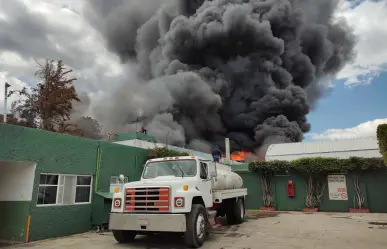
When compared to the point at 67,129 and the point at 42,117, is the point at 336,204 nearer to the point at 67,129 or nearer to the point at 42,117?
the point at 67,129

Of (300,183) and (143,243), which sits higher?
(300,183)

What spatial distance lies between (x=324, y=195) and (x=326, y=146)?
14.3 m

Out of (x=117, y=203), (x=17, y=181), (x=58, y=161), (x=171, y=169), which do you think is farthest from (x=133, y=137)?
(x=117, y=203)

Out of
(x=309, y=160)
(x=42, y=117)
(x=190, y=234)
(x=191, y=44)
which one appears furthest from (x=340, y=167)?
(x=191, y=44)

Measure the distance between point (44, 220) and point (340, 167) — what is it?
1623 centimetres

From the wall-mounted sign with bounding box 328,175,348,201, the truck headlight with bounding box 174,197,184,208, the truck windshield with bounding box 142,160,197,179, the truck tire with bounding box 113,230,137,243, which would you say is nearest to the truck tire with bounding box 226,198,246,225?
the truck windshield with bounding box 142,160,197,179

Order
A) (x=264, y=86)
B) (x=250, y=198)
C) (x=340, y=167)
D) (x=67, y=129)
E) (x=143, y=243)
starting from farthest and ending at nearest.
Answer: (x=264, y=86) → (x=67, y=129) → (x=250, y=198) → (x=340, y=167) → (x=143, y=243)

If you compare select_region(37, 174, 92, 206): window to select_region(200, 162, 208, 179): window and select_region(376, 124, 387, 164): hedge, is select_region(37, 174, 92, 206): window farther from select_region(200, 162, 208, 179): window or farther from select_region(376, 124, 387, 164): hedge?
select_region(376, 124, 387, 164): hedge

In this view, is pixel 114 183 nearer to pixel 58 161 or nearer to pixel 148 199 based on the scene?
pixel 58 161

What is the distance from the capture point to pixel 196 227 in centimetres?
779

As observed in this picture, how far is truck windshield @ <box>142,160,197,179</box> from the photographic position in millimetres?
9055

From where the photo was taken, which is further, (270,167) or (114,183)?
(270,167)

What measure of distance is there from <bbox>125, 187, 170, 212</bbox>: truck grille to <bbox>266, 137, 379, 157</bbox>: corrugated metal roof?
87.5 ft

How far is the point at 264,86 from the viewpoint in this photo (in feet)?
179
